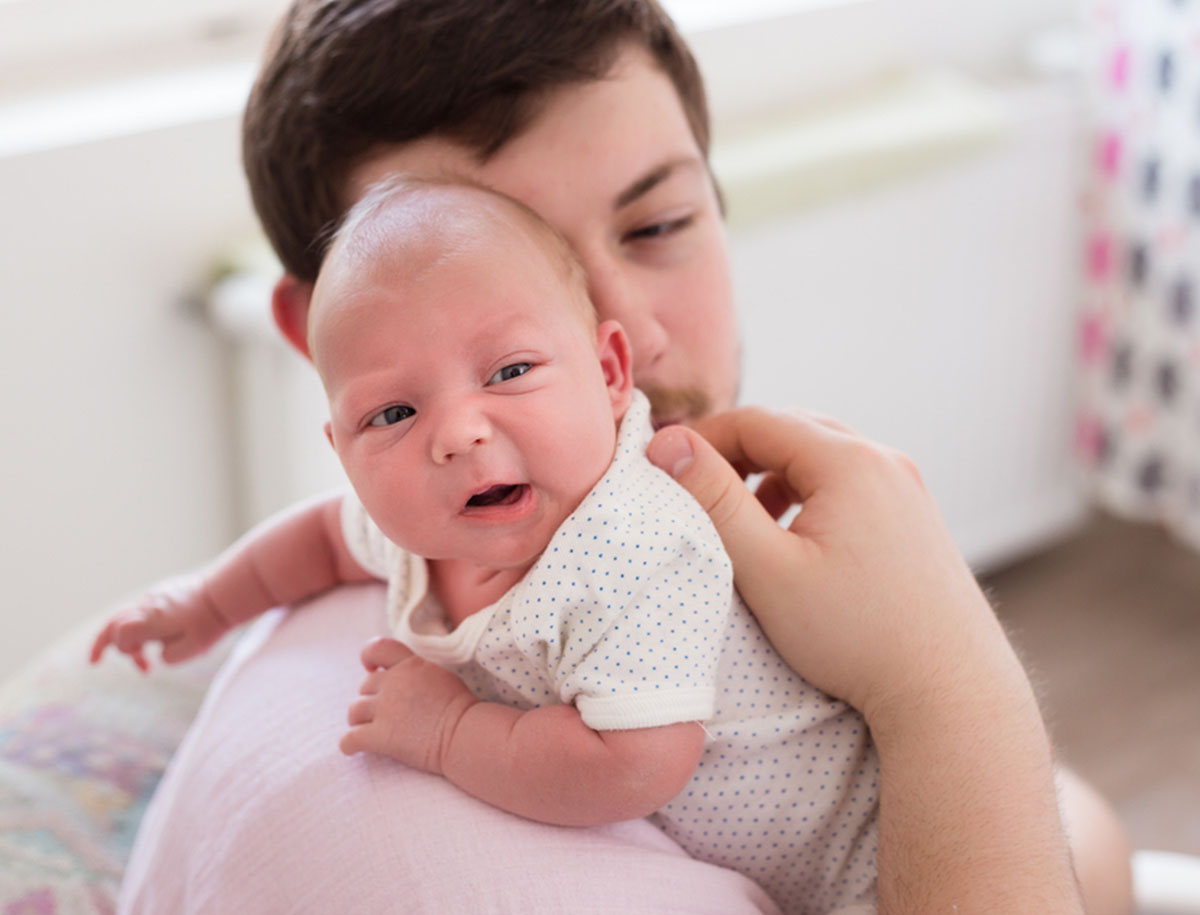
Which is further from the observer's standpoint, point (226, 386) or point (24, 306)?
point (226, 386)

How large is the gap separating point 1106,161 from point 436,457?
7.15 ft

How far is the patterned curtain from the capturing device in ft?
7.72

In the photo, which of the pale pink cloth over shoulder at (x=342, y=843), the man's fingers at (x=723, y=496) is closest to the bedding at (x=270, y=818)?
the pale pink cloth over shoulder at (x=342, y=843)

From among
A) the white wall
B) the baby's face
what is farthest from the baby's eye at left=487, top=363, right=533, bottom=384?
the white wall

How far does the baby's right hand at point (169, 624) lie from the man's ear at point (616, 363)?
444 millimetres

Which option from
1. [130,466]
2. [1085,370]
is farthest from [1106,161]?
[130,466]

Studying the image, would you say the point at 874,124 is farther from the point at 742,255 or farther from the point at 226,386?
the point at 226,386

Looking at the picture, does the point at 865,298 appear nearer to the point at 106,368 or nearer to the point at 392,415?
the point at 106,368

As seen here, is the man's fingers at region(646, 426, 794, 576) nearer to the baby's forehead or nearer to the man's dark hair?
the baby's forehead

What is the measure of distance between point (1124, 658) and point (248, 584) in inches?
85.6

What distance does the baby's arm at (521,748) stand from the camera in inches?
29.4

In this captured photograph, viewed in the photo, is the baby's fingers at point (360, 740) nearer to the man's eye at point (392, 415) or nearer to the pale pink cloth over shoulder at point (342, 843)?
the pale pink cloth over shoulder at point (342, 843)

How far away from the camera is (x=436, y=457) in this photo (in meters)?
0.75

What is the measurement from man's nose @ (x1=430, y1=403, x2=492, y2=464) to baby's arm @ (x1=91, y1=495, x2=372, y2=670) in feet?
1.11
